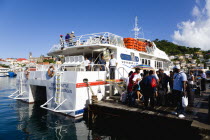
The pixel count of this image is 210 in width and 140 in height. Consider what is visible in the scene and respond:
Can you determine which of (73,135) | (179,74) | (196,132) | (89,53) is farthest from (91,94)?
(196,132)

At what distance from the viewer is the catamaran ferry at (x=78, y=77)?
877 centimetres

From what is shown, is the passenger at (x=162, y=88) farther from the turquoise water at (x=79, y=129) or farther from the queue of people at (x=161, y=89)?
the turquoise water at (x=79, y=129)

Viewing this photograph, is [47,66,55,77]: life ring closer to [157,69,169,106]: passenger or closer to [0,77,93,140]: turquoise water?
[0,77,93,140]: turquoise water

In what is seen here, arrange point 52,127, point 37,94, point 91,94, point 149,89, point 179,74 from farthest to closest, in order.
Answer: point 37,94, point 91,94, point 52,127, point 149,89, point 179,74

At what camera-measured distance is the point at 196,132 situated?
4.77 meters

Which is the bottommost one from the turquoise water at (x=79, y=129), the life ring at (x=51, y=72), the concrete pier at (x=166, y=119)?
the turquoise water at (x=79, y=129)

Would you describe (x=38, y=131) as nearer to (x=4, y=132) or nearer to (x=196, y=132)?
(x=4, y=132)

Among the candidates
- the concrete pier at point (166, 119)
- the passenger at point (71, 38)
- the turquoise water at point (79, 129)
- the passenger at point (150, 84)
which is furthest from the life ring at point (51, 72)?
the passenger at point (150, 84)

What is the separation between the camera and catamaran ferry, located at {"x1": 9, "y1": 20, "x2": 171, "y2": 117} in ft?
28.8

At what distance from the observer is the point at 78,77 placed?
855cm

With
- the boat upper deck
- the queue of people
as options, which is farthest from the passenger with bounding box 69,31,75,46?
the queue of people

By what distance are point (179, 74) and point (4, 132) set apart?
8811 mm

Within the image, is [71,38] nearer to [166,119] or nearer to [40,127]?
[40,127]

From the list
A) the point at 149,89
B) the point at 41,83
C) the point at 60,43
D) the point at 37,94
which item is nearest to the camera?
the point at 149,89
